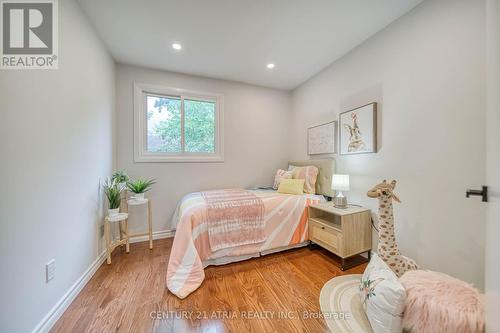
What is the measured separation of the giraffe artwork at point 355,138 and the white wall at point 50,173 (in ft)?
9.80

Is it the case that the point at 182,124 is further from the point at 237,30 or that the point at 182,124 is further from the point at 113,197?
the point at 237,30

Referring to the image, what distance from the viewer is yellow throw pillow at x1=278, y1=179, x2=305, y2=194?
8.54 feet

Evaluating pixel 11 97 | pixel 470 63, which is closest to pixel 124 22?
pixel 11 97

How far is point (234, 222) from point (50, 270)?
146 cm

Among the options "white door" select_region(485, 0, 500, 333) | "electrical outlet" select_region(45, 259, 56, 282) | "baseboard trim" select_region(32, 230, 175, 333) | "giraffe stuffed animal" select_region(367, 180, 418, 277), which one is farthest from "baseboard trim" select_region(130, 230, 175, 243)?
"white door" select_region(485, 0, 500, 333)

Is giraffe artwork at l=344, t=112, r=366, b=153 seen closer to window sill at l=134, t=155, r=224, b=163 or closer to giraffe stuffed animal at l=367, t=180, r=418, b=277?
giraffe stuffed animal at l=367, t=180, r=418, b=277

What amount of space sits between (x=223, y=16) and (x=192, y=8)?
30 centimetres

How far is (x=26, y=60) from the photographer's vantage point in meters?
1.15

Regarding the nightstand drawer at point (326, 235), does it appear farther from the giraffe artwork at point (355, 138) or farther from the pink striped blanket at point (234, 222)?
the giraffe artwork at point (355, 138)

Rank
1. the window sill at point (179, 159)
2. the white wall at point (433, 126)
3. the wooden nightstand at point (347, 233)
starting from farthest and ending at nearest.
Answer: the window sill at point (179, 159) → the wooden nightstand at point (347, 233) → the white wall at point (433, 126)

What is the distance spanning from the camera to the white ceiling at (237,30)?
1.64 m

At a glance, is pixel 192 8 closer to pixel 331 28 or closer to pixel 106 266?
pixel 331 28

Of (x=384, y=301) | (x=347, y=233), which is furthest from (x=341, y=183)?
(x=384, y=301)

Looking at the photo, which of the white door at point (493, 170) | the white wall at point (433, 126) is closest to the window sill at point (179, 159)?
the white wall at point (433, 126)
